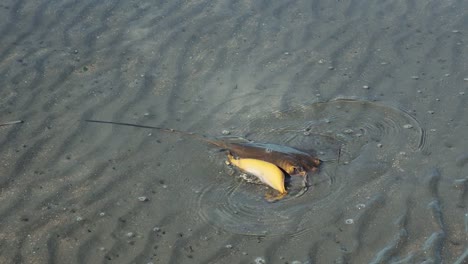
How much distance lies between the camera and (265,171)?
15.5ft

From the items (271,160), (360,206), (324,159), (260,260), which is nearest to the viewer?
(260,260)

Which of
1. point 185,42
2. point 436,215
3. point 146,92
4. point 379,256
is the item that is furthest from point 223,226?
point 185,42

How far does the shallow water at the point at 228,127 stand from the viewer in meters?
4.36

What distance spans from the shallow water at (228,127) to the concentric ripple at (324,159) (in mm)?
12

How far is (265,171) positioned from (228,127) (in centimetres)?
76

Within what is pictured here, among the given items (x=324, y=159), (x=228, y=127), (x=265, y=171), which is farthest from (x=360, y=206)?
(x=228, y=127)

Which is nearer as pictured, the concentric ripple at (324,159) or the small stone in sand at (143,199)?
the concentric ripple at (324,159)

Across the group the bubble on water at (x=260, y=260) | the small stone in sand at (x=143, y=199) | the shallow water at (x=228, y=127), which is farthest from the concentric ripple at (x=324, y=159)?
the small stone in sand at (x=143, y=199)

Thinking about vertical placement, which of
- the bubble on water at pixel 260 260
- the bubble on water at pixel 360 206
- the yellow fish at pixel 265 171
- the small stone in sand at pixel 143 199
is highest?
the small stone in sand at pixel 143 199

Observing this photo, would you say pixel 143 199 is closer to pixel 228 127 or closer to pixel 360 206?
pixel 228 127

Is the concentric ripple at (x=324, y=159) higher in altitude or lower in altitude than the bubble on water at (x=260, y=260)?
lower

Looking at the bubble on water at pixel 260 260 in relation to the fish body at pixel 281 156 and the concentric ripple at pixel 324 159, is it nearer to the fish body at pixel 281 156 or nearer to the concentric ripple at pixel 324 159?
the concentric ripple at pixel 324 159

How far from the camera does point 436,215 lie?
4477 mm

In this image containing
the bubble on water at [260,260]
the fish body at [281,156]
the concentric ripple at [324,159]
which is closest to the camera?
the bubble on water at [260,260]
